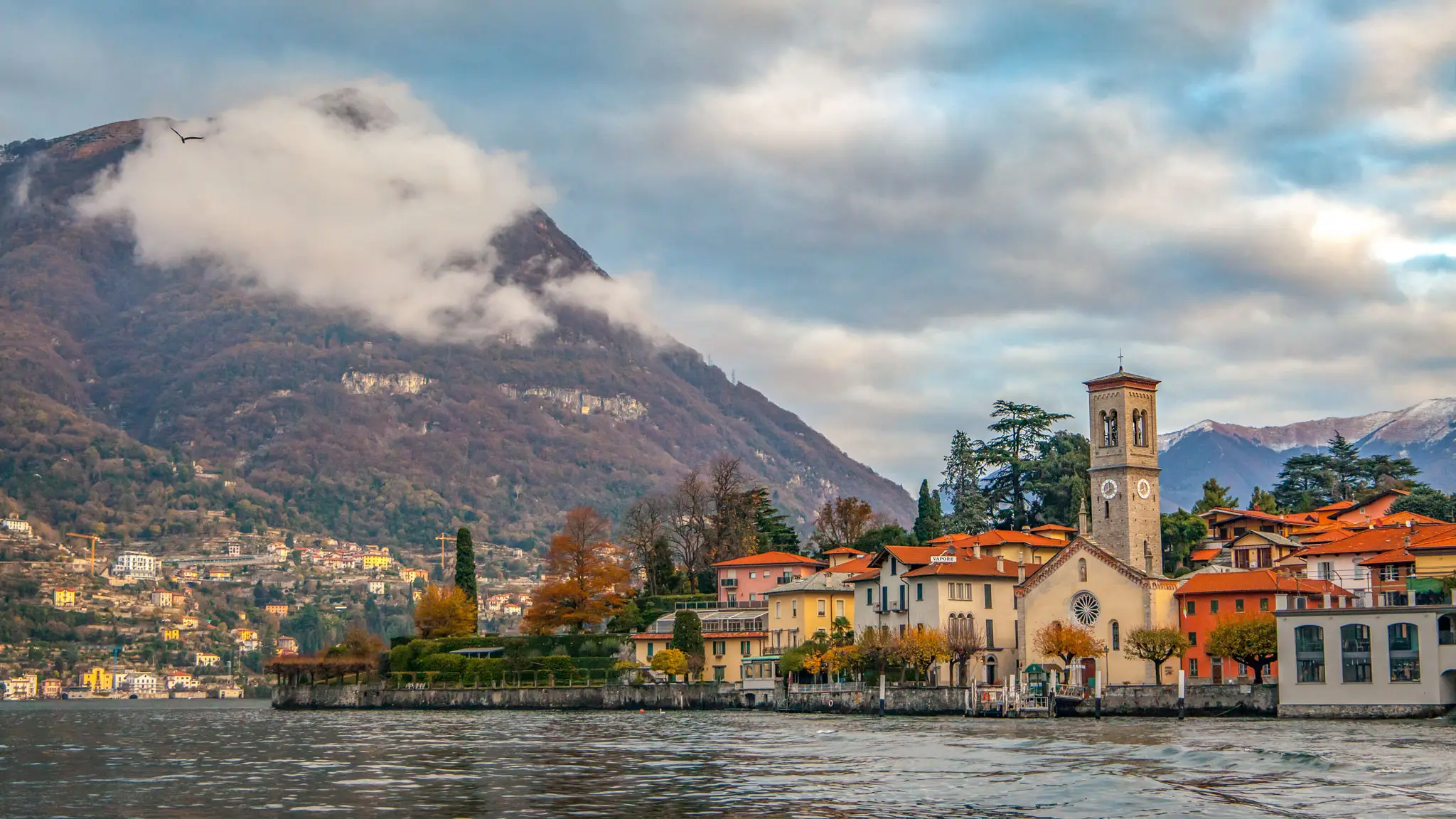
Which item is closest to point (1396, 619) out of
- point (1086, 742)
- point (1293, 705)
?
point (1293, 705)

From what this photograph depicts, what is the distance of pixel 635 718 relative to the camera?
92812 mm

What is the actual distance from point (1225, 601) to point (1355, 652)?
15992mm

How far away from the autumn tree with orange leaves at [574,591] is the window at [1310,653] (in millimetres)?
61959

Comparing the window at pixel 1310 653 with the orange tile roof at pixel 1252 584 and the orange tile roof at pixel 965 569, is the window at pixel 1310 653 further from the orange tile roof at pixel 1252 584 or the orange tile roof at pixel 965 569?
the orange tile roof at pixel 965 569

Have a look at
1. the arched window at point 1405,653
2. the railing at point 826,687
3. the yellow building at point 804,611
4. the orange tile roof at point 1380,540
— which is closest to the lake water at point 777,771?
the arched window at point 1405,653

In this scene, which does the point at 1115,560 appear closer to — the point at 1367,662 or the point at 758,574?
the point at 1367,662

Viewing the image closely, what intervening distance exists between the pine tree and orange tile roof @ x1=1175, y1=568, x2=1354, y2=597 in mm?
47604

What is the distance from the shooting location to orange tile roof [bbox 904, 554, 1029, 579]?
328 feet

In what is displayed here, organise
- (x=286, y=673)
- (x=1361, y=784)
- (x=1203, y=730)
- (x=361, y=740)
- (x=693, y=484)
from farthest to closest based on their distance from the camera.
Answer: (x=693, y=484), (x=286, y=673), (x=361, y=740), (x=1203, y=730), (x=1361, y=784)

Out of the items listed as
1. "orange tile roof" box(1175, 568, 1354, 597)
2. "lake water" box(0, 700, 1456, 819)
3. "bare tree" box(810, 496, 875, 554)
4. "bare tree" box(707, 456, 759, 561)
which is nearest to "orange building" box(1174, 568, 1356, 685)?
"orange tile roof" box(1175, 568, 1354, 597)

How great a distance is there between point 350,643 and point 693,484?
136ft

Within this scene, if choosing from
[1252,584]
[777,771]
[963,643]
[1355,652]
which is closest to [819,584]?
[963,643]

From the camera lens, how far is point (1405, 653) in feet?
244

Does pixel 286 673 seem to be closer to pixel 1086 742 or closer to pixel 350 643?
pixel 350 643
